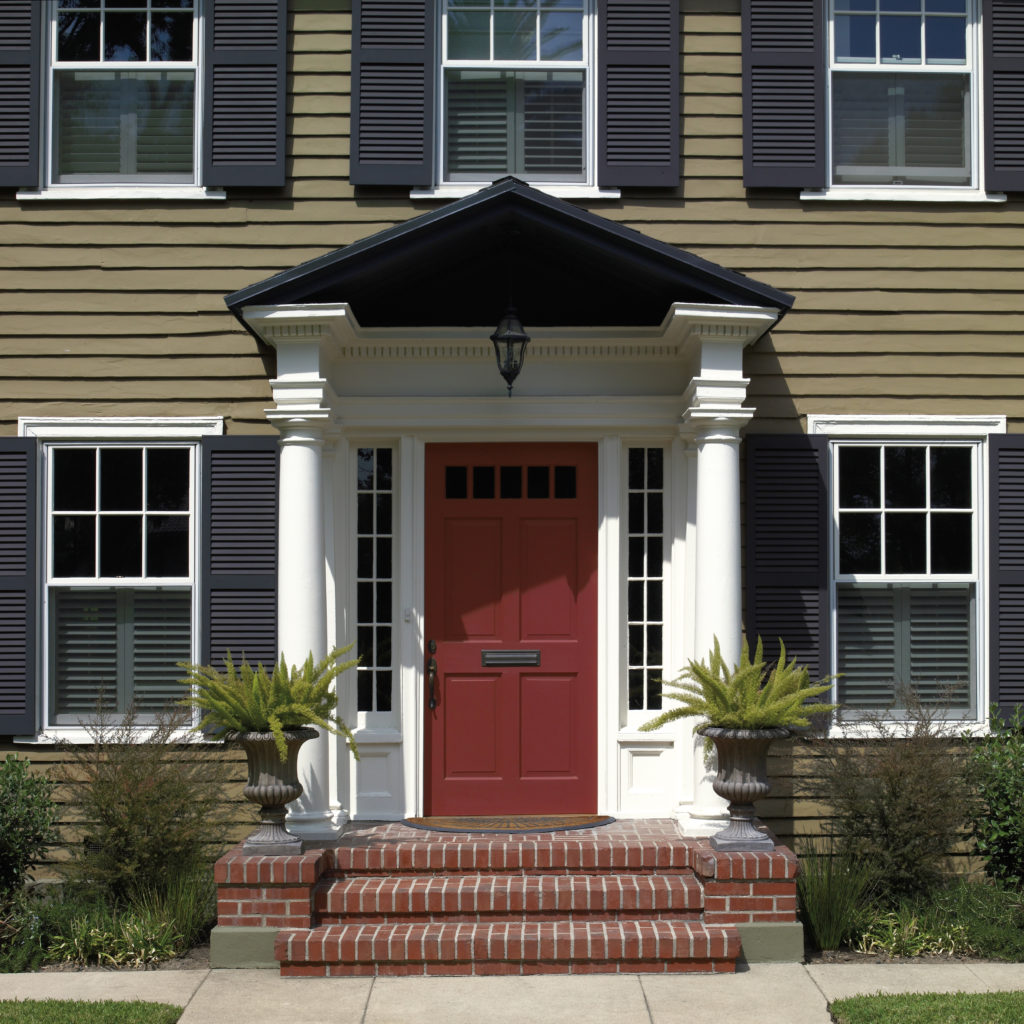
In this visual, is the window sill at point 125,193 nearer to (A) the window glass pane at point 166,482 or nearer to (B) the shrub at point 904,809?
(A) the window glass pane at point 166,482

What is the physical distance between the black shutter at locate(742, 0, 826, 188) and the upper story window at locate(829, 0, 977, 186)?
0.63 ft

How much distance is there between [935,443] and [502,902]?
3.74 meters

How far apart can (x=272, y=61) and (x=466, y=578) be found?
3332mm

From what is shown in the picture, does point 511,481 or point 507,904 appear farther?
point 511,481

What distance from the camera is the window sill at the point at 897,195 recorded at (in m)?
7.43

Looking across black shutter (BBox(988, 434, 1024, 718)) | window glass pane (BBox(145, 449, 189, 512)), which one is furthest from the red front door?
black shutter (BBox(988, 434, 1024, 718))

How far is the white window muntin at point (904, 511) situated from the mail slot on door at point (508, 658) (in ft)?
6.08

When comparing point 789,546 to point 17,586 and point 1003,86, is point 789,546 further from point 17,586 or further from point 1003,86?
point 17,586

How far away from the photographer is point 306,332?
663 cm

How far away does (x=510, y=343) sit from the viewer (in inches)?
260

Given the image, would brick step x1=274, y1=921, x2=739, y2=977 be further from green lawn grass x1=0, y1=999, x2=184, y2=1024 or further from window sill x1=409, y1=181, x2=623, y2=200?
window sill x1=409, y1=181, x2=623, y2=200

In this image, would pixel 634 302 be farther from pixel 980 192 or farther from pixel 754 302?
pixel 980 192

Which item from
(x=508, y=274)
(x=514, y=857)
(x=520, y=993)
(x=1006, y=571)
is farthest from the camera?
(x=1006, y=571)

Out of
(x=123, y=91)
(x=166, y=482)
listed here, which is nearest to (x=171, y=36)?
(x=123, y=91)
